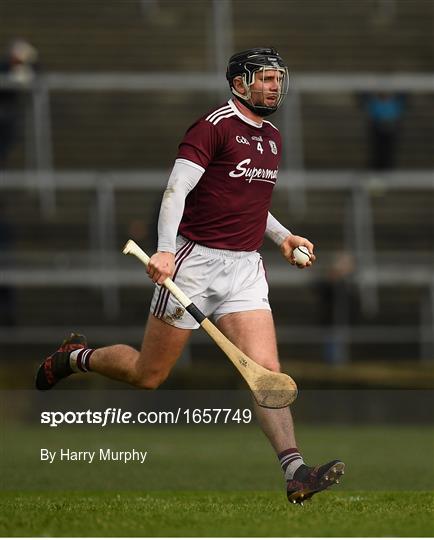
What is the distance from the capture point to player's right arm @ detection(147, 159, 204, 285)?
7441 millimetres

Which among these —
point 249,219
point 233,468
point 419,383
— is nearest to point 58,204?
point 419,383

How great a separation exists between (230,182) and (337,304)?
855 centimetres

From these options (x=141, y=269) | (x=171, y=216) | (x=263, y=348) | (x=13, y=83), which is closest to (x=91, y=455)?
(x=263, y=348)

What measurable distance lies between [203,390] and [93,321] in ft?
7.50

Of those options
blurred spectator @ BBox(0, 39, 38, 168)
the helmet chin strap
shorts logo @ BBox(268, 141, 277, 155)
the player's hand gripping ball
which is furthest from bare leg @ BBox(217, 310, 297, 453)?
blurred spectator @ BBox(0, 39, 38, 168)

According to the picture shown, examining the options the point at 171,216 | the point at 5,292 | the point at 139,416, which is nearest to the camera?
the point at 171,216

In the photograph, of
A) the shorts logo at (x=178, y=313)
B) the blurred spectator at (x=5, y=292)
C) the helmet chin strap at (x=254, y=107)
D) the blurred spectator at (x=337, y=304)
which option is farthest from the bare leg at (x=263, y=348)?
the blurred spectator at (x=5, y=292)

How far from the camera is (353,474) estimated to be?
10.3 metres

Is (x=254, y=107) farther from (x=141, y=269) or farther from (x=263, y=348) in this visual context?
(x=141, y=269)

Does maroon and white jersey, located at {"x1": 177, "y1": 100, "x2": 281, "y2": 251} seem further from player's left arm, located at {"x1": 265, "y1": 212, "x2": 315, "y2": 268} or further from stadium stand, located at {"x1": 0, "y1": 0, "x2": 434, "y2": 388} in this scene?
stadium stand, located at {"x1": 0, "y1": 0, "x2": 434, "y2": 388}

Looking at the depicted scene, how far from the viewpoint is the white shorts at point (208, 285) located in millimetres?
7863

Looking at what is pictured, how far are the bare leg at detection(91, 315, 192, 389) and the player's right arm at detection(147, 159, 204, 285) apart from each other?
46 cm

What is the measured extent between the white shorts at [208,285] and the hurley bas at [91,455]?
345cm

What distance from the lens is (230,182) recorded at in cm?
781
